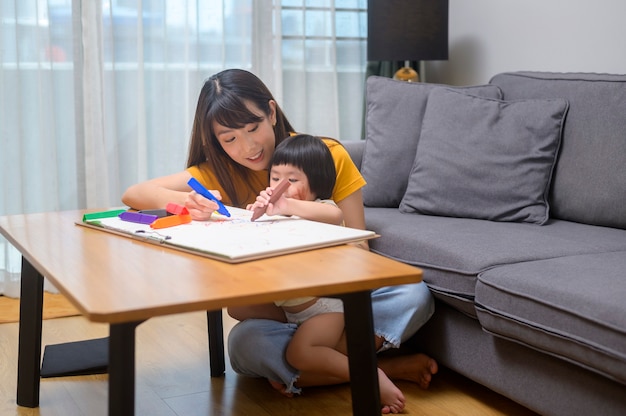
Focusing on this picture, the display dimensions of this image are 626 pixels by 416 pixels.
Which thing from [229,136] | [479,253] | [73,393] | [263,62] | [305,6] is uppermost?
[305,6]

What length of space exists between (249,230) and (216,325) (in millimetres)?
748

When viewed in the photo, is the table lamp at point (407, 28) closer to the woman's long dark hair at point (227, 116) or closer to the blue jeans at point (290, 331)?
the woman's long dark hair at point (227, 116)

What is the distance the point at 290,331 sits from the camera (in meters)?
2.08

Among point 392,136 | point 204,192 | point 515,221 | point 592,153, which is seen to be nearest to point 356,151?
point 392,136

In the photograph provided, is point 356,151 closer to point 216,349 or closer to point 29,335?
point 216,349

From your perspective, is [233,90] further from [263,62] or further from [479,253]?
[263,62]

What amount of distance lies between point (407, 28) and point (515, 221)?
1242mm

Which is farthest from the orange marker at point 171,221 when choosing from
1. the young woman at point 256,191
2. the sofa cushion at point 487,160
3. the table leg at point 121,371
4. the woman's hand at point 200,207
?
the sofa cushion at point 487,160

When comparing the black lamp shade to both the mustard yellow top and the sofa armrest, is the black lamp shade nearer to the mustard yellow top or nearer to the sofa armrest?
the sofa armrest

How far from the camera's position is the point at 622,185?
223 cm

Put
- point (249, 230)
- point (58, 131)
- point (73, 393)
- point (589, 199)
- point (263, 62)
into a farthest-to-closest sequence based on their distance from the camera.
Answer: point (263, 62), point (58, 131), point (589, 199), point (73, 393), point (249, 230)

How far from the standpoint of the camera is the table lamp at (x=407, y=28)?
3.36m

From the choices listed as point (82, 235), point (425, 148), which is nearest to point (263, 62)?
point (425, 148)

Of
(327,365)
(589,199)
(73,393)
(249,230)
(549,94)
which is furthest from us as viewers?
(549,94)
